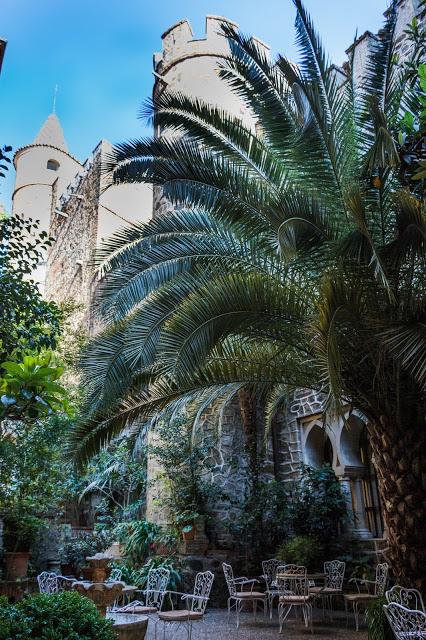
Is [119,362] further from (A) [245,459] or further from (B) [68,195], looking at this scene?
(B) [68,195]

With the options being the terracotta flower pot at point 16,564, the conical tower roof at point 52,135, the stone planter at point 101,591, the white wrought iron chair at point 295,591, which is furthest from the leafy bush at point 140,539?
the conical tower roof at point 52,135

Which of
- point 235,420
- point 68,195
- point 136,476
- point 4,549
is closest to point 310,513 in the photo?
point 235,420

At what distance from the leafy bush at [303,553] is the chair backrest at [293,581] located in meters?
0.38

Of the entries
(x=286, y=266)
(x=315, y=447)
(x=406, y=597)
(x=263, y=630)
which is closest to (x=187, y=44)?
(x=315, y=447)

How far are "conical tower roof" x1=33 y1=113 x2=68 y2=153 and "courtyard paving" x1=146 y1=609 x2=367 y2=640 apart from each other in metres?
20.6

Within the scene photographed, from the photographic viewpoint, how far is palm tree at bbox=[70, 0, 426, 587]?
4102 millimetres

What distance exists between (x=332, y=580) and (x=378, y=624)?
2.81 meters

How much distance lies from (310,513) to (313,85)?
6.11 metres

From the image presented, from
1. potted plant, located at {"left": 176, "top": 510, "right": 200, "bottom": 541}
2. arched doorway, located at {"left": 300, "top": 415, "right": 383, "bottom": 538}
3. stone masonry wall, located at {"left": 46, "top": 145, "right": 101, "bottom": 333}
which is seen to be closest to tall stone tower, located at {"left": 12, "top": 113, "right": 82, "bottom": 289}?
stone masonry wall, located at {"left": 46, "top": 145, "right": 101, "bottom": 333}

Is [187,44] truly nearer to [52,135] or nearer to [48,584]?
[48,584]

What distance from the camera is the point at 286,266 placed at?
490 cm

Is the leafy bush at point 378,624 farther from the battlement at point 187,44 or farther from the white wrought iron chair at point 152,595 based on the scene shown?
the battlement at point 187,44

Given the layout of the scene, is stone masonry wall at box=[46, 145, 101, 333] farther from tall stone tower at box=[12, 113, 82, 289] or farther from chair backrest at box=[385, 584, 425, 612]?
chair backrest at box=[385, 584, 425, 612]

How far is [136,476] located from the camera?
1033 cm
